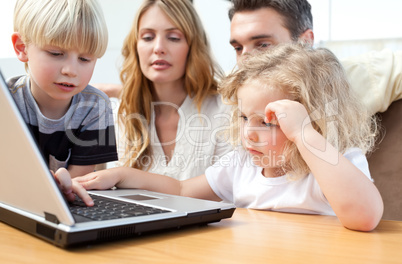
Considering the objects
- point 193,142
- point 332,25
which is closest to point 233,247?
point 193,142

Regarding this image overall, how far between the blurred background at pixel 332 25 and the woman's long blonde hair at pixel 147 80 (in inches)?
60.7

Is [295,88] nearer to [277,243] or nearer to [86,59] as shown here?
[277,243]

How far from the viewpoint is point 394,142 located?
3.86 ft

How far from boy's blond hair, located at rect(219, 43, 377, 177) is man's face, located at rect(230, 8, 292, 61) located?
2.22 feet

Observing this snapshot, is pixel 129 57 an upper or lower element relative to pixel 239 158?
upper

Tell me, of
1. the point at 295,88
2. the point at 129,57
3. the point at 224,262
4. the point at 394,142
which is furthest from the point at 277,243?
the point at 129,57

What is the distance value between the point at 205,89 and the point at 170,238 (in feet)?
4.16

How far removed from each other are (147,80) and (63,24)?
0.75 m

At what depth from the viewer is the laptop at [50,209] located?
0.45 meters

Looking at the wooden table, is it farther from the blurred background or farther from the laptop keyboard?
the blurred background

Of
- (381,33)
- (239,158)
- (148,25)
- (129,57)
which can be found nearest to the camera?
(239,158)

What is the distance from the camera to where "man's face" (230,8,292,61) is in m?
1.70

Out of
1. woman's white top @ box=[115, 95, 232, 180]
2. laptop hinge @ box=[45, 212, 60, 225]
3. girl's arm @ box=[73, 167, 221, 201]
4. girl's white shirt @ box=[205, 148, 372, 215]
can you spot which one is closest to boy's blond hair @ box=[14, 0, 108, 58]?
girl's arm @ box=[73, 167, 221, 201]

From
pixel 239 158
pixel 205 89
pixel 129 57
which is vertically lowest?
pixel 239 158
